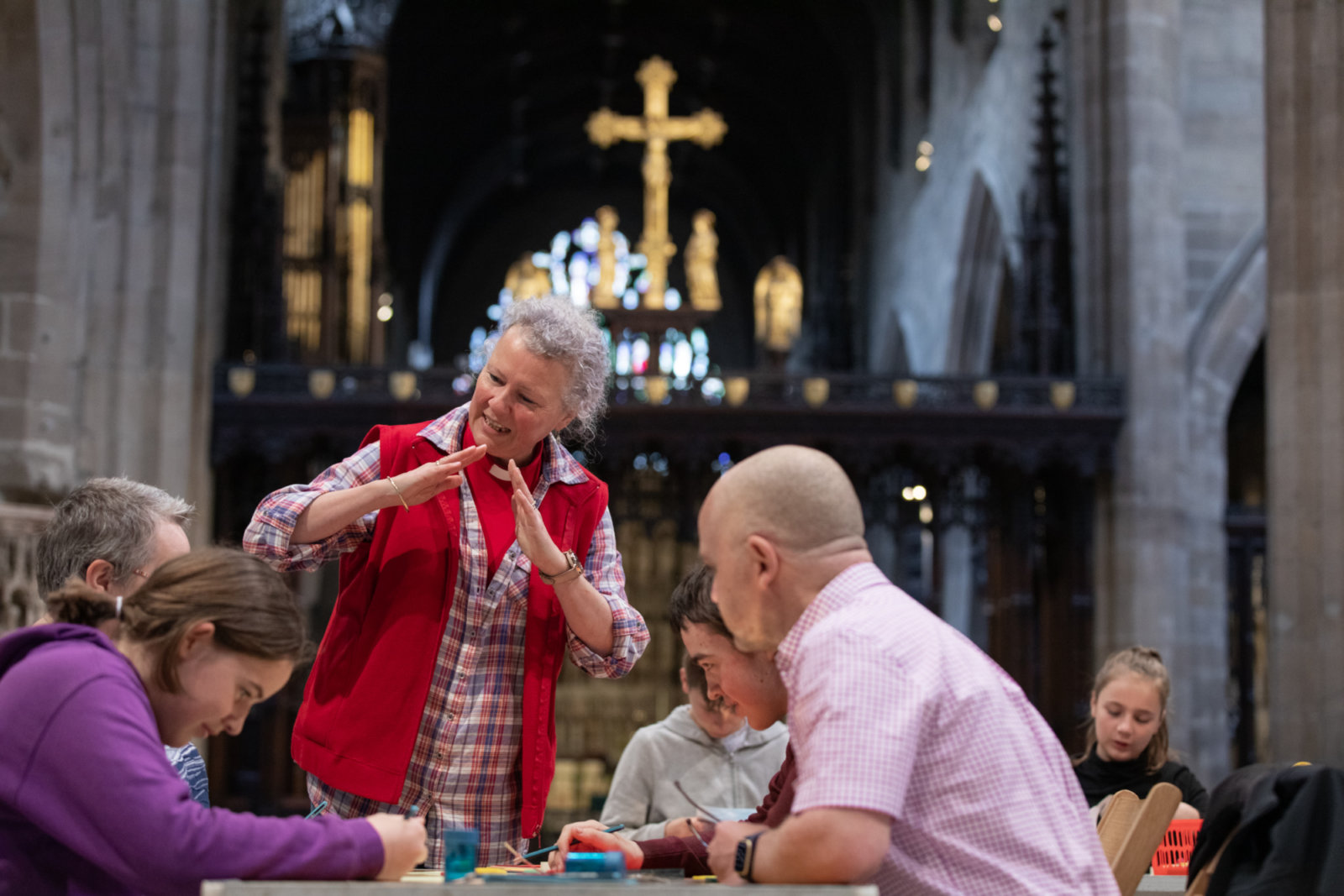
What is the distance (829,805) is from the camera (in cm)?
201

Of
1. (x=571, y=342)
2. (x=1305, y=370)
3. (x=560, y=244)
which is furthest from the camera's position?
(x=560, y=244)

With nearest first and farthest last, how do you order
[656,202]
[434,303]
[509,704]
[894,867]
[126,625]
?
1. [894,867]
2. [126,625]
3. [509,704]
4. [656,202]
5. [434,303]

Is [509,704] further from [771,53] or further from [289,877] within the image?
[771,53]

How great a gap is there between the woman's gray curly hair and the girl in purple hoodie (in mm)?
981

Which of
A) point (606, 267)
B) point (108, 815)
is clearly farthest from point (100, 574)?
point (606, 267)

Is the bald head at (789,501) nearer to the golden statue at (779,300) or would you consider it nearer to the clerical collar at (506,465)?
the clerical collar at (506,465)

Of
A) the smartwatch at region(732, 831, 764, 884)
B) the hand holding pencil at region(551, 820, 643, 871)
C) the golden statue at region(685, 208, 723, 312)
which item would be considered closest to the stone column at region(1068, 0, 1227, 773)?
the golden statue at region(685, 208, 723, 312)

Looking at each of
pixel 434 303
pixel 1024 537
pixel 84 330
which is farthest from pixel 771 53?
pixel 84 330

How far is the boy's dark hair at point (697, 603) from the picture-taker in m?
3.15

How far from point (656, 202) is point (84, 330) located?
225 inches

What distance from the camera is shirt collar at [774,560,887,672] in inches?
88.2

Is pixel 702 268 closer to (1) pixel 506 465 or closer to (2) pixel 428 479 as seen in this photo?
(1) pixel 506 465

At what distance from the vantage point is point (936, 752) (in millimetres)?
2146

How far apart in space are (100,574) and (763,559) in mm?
1361
